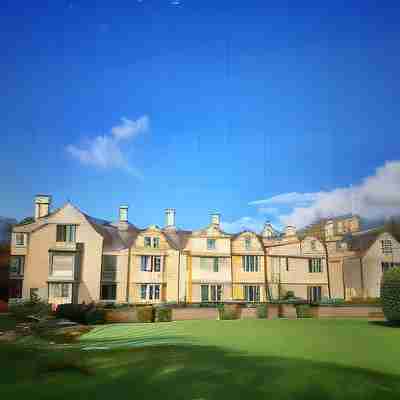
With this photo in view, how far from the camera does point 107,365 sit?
39.0 feet

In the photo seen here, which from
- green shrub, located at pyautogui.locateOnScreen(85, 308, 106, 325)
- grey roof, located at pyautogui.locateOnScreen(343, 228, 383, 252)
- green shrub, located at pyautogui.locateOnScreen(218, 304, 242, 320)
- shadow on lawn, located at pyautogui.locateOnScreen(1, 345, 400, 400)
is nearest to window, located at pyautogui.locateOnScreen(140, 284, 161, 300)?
green shrub, located at pyautogui.locateOnScreen(218, 304, 242, 320)

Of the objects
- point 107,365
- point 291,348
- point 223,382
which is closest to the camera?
point 223,382

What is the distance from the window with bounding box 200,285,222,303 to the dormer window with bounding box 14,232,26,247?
1823 cm

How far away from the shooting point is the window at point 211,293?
45469 millimetres

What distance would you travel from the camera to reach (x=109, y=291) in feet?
148

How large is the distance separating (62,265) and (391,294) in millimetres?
30359

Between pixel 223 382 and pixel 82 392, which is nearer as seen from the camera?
pixel 82 392

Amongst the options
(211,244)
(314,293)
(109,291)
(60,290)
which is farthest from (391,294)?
(60,290)

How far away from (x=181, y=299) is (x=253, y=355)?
31.8 meters

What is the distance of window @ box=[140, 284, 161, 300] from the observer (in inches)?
1770

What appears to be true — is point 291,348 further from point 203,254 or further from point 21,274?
point 21,274

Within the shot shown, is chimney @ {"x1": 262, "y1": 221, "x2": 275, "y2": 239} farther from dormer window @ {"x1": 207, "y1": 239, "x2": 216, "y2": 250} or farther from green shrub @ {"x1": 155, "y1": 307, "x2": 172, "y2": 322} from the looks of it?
green shrub @ {"x1": 155, "y1": 307, "x2": 172, "y2": 322}

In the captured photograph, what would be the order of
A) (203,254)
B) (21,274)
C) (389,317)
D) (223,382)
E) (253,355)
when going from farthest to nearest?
(203,254), (21,274), (389,317), (253,355), (223,382)

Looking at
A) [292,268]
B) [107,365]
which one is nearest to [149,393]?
[107,365]
